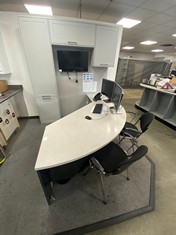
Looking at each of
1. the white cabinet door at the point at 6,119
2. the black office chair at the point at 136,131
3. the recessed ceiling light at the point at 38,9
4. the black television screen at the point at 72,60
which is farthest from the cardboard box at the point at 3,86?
the black office chair at the point at 136,131

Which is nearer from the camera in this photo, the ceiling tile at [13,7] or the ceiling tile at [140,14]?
the ceiling tile at [13,7]

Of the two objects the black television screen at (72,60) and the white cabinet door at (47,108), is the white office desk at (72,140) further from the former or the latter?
the black television screen at (72,60)

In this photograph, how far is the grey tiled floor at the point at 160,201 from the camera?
3.47 ft

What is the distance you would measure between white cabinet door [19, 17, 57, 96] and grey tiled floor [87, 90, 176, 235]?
2.55 meters

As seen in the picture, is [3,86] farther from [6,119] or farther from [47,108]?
[47,108]

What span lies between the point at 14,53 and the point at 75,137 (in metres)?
2.57

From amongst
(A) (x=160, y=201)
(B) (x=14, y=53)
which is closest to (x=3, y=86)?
(B) (x=14, y=53)

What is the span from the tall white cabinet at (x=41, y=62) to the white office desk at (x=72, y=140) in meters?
1.25

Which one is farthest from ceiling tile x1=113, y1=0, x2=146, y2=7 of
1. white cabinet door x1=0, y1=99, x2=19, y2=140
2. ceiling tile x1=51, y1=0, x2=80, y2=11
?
white cabinet door x1=0, y1=99, x2=19, y2=140

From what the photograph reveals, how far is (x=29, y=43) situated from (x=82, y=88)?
4.95 feet

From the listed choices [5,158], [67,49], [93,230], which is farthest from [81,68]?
[93,230]

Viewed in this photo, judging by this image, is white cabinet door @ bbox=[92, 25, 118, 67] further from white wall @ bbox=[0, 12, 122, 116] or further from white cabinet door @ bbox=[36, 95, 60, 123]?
white cabinet door @ bbox=[36, 95, 60, 123]

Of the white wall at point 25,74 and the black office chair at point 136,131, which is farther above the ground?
the white wall at point 25,74

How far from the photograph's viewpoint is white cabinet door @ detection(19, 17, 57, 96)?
74.5 inches
